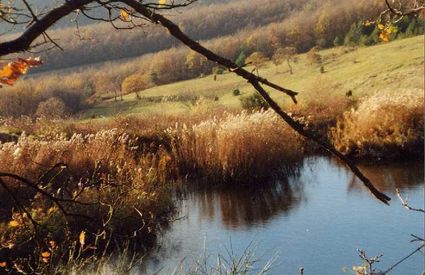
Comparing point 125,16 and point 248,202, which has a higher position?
point 125,16

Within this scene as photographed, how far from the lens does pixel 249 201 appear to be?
9789mm

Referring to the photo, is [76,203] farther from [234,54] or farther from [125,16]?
[234,54]

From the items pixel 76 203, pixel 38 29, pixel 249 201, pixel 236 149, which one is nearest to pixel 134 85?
pixel 236 149

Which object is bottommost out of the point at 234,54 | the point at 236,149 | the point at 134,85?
the point at 134,85

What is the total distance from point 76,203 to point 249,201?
3.49 meters

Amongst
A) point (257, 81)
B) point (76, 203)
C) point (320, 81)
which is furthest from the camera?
point (320, 81)

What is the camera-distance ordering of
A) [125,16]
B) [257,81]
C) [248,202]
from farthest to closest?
[248,202] < [125,16] < [257,81]

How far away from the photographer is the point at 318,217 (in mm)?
8766

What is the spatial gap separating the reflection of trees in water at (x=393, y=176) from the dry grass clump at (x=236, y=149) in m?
1.48

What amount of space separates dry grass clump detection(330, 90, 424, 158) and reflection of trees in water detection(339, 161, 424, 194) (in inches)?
20.9

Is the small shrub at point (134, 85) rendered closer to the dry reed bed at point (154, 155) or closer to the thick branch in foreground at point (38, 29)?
the dry reed bed at point (154, 155)

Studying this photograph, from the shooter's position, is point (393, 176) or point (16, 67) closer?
point (16, 67)

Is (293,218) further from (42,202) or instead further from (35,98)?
(35,98)

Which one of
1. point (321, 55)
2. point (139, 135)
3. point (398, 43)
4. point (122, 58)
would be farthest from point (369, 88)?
point (122, 58)
